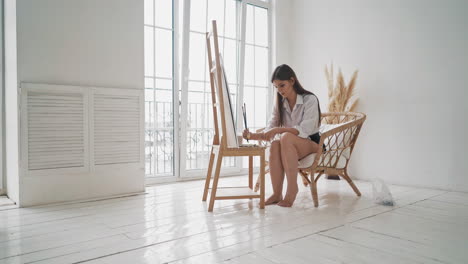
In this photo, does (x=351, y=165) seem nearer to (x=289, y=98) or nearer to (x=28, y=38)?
(x=289, y=98)

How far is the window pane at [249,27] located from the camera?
4305 millimetres

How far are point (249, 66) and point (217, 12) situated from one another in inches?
29.4

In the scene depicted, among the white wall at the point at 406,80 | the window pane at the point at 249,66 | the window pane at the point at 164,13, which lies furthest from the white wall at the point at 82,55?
the white wall at the point at 406,80

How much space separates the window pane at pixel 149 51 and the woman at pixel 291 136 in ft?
4.68

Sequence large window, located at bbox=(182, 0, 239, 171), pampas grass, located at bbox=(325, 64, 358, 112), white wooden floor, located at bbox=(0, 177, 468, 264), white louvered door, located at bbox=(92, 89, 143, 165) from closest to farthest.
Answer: white wooden floor, located at bbox=(0, 177, 468, 264)
white louvered door, located at bbox=(92, 89, 143, 165)
pampas grass, located at bbox=(325, 64, 358, 112)
large window, located at bbox=(182, 0, 239, 171)

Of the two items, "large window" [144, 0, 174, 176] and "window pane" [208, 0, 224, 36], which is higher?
"window pane" [208, 0, 224, 36]

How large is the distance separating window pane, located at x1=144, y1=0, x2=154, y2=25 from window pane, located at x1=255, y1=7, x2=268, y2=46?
1.42 metres

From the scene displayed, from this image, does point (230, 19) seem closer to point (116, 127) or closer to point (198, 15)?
point (198, 15)

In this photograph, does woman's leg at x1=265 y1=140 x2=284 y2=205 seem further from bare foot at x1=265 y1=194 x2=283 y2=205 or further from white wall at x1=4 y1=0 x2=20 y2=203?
white wall at x1=4 y1=0 x2=20 y2=203

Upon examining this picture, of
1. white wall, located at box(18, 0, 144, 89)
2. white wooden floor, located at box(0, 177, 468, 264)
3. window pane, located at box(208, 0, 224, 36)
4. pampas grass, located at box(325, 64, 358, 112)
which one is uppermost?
window pane, located at box(208, 0, 224, 36)

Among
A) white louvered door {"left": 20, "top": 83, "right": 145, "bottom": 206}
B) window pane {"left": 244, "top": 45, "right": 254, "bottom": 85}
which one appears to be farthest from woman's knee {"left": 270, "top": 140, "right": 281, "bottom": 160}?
window pane {"left": 244, "top": 45, "right": 254, "bottom": 85}

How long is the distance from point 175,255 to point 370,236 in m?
0.99

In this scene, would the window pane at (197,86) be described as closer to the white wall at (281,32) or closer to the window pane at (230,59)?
the window pane at (230,59)

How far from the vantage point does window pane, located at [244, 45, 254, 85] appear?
4305mm
